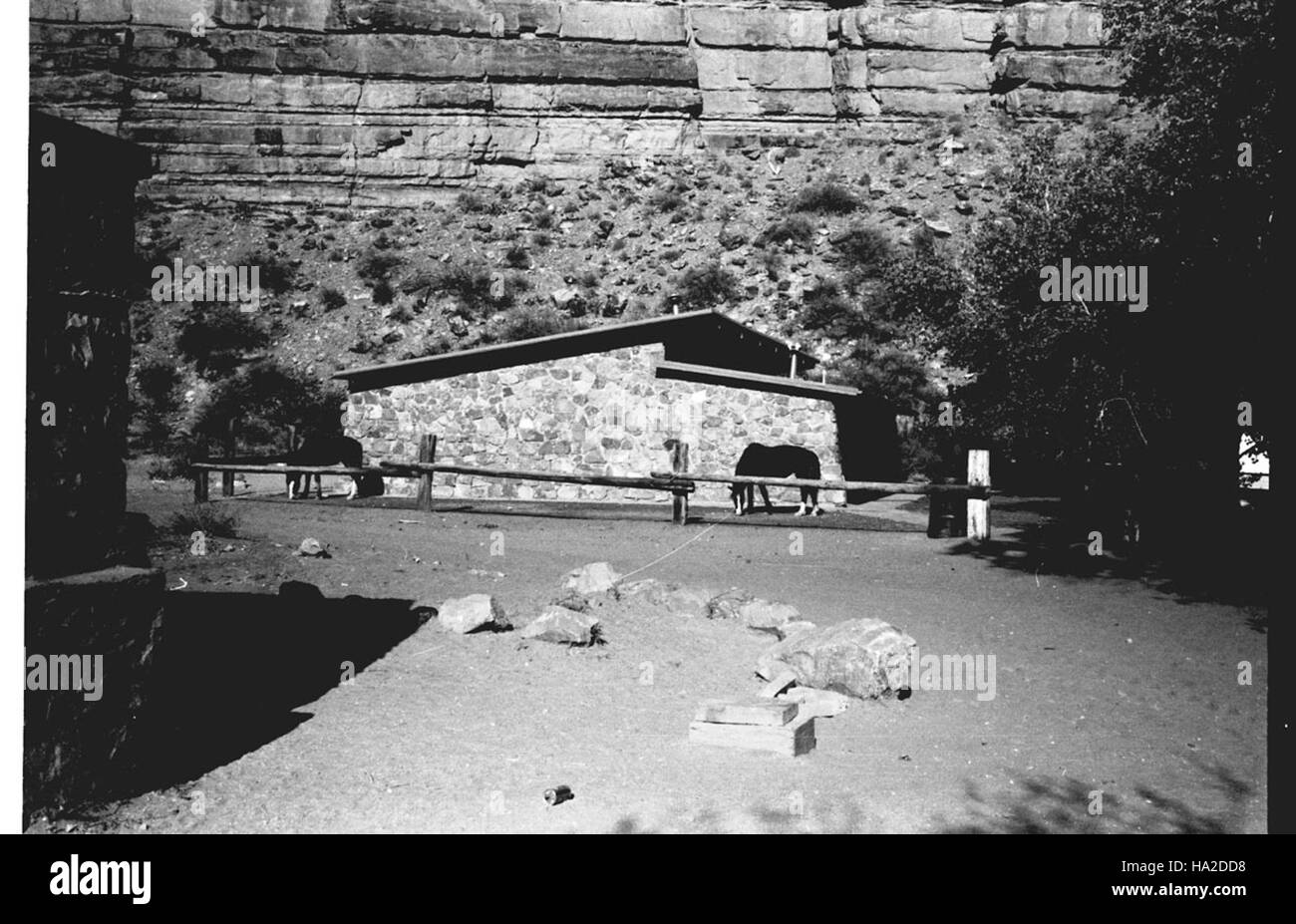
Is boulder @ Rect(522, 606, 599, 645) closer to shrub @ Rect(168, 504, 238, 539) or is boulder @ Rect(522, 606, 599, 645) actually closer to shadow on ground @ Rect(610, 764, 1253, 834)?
shadow on ground @ Rect(610, 764, 1253, 834)

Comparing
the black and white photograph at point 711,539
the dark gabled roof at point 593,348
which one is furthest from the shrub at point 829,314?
the dark gabled roof at point 593,348

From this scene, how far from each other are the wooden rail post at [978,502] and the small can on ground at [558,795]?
11.8m

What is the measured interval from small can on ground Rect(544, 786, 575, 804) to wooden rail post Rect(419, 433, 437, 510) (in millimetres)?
14014

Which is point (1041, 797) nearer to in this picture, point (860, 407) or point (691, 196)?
Answer: point (860, 407)

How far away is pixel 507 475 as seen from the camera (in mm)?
19312

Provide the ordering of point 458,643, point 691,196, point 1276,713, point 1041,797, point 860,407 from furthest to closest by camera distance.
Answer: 1. point 691,196
2. point 860,407
3. point 458,643
4. point 1041,797
5. point 1276,713

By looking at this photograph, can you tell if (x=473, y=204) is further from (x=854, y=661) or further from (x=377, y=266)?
(x=854, y=661)

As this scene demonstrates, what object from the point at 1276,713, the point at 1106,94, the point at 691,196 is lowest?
the point at 1276,713

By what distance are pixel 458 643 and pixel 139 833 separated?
3891 mm

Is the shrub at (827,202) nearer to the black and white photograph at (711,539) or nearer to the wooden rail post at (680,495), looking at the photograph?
the black and white photograph at (711,539)

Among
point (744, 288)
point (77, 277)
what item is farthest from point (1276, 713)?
point (744, 288)

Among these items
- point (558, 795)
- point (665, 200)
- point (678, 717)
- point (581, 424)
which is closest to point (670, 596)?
point (678, 717)

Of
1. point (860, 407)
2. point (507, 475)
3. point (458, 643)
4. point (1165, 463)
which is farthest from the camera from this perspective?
point (860, 407)

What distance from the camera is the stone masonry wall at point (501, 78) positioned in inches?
1839
